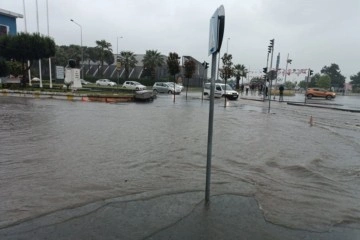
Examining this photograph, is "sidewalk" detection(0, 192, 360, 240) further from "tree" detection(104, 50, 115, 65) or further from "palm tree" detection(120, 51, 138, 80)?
"tree" detection(104, 50, 115, 65)

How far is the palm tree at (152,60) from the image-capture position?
82.6 meters

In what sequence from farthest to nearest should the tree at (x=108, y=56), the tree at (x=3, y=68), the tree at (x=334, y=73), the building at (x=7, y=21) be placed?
the tree at (x=334, y=73), the tree at (x=108, y=56), the building at (x=7, y=21), the tree at (x=3, y=68)

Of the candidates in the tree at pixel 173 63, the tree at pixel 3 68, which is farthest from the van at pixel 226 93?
the tree at pixel 3 68

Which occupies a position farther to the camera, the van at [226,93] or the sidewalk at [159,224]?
the van at [226,93]

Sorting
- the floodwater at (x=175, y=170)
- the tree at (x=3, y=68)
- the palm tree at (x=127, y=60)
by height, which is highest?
the palm tree at (x=127, y=60)

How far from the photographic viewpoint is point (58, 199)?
15.1 ft

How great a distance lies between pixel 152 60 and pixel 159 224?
80721mm

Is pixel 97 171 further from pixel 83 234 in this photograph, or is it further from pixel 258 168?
pixel 258 168

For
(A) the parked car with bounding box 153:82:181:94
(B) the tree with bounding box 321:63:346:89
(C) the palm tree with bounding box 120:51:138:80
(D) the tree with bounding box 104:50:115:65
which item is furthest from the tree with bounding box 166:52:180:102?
(B) the tree with bounding box 321:63:346:89

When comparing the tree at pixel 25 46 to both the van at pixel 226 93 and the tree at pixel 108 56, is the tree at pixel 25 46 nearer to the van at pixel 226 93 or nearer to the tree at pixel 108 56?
the van at pixel 226 93

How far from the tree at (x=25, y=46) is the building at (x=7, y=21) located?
874 centimetres

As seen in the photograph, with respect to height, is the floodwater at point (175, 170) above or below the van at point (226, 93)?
below

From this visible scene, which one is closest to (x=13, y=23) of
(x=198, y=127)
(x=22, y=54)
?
(x=22, y=54)

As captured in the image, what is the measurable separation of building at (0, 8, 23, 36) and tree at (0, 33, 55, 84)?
874 centimetres
